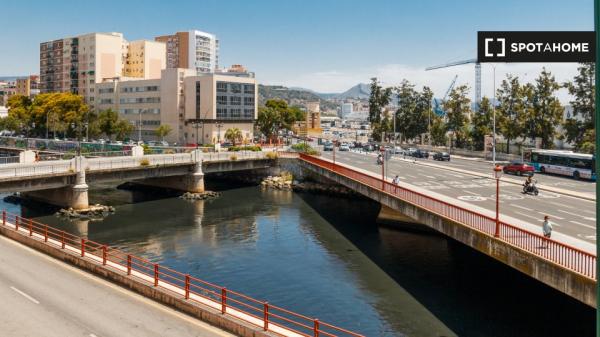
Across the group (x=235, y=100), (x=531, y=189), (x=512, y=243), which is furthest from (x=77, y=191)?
(x=235, y=100)

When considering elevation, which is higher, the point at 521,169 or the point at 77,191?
the point at 521,169

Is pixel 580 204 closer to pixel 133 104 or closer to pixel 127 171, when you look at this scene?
pixel 127 171

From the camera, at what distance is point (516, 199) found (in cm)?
4938

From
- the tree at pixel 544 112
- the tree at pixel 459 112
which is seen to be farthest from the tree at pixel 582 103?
the tree at pixel 459 112

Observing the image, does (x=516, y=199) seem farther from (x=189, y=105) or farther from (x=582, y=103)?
(x=189, y=105)

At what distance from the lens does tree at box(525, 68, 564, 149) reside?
307 feet

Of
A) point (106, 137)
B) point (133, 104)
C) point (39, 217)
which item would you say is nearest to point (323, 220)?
point (39, 217)

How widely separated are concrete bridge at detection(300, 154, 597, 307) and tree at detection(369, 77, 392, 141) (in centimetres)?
9878

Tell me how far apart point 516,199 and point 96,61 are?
16257cm

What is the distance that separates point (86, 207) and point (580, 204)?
169 feet

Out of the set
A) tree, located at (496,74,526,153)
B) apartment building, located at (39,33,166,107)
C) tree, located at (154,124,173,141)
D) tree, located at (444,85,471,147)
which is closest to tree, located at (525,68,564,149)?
tree, located at (496,74,526,153)

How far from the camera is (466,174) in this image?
2852 inches

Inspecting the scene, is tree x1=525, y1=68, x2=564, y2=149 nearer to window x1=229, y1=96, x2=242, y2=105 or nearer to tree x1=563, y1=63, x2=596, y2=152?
tree x1=563, y1=63, x2=596, y2=152

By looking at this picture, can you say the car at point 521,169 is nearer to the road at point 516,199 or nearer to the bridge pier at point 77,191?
the road at point 516,199
